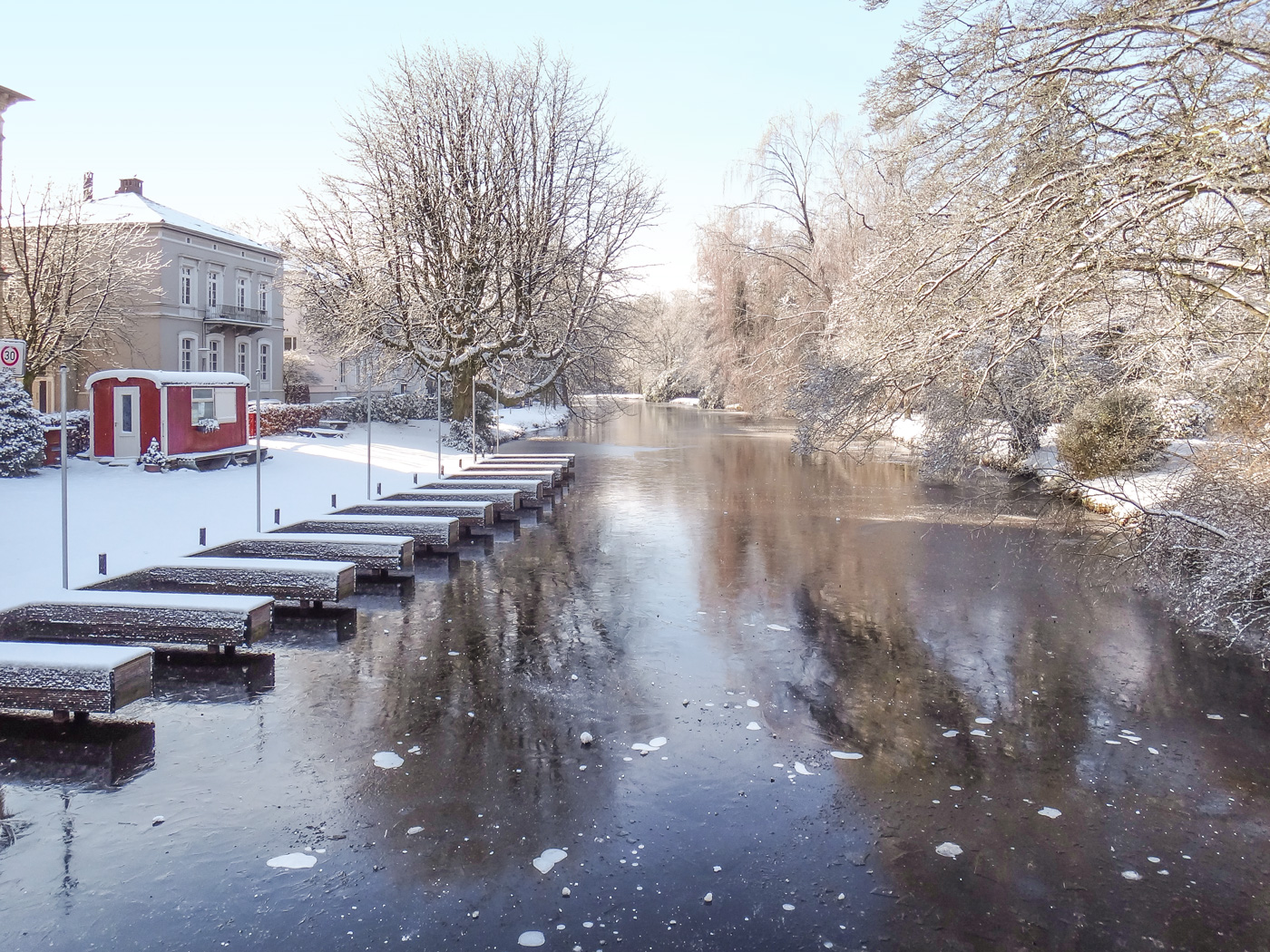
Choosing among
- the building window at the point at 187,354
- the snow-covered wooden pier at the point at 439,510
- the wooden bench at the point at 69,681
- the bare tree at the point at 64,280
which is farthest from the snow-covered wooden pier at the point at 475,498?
the building window at the point at 187,354

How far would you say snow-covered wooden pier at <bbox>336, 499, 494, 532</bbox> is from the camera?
1488 cm

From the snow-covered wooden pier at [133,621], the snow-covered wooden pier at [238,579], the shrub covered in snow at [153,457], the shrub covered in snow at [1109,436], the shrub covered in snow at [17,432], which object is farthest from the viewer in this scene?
the shrub covered in snow at [153,457]

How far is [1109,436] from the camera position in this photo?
18828 mm

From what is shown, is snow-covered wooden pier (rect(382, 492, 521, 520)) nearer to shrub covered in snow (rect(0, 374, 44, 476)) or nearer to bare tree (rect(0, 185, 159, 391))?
shrub covered in snow (rect(0, 374, 44, 476))

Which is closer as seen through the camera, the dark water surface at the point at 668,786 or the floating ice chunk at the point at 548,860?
the dark water surface at the point at 668,786

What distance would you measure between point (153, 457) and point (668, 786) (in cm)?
1753

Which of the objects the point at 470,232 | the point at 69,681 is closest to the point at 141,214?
the point at 470,232

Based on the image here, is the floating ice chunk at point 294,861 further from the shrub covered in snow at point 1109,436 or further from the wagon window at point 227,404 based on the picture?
the wagon window at point 227,404

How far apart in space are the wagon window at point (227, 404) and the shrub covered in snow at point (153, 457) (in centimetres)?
204

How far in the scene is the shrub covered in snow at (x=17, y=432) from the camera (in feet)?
57.4

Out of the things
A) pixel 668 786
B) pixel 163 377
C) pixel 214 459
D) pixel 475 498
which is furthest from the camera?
pixel 214 459

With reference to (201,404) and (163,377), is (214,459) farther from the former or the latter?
(163,377)

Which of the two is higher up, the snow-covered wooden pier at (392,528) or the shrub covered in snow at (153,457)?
the shrub covered in snow at (153,457)

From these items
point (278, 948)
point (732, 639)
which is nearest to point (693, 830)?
point (278, 948)
